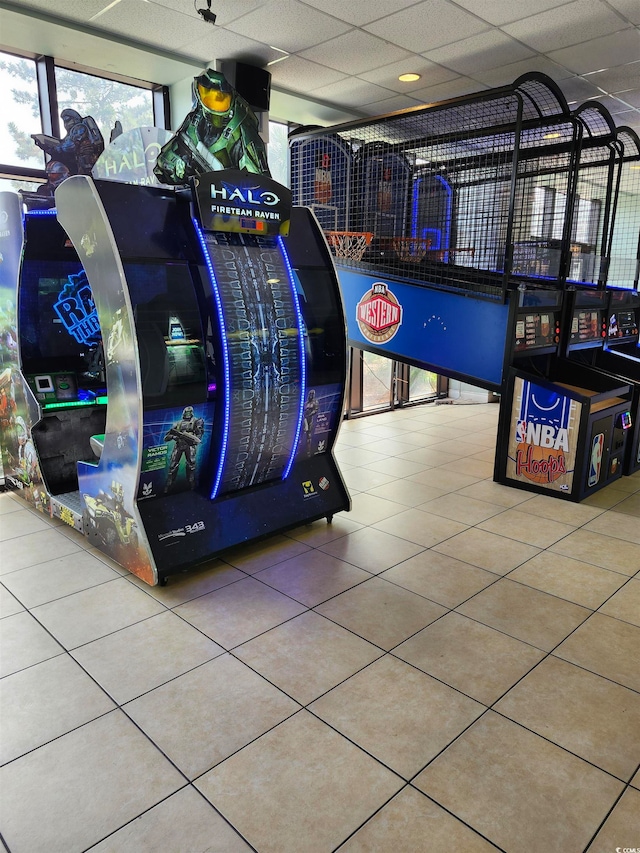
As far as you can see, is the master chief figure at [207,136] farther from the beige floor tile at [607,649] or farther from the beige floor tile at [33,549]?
the beige floor tile at [607,649]

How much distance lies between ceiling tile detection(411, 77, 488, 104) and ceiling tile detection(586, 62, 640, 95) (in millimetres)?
997

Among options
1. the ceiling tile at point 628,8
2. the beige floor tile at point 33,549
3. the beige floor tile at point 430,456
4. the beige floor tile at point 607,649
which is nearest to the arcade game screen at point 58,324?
the beige floor tile at point 33,549

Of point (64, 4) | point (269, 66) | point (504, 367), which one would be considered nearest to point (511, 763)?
point (504, 367)

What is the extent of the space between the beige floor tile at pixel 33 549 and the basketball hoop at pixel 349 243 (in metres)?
3.51

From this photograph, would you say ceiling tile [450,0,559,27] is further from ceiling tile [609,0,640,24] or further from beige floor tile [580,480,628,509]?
beige floor tile [580,480,628,509]

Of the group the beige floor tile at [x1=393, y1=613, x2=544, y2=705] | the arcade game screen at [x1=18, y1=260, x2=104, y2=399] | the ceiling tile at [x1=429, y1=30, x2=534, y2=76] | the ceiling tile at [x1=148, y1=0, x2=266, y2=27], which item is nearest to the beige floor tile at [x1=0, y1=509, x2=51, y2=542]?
the arcade game screen at [x1=18, y1=260, x2=104, y2=399]

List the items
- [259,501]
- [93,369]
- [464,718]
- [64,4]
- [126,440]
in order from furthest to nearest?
A: 1. [93,369]
2. [64,4]
3. [259,501]
4. [126,440]
5. [464,718]

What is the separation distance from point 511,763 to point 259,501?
2046mm

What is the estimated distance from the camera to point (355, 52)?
477 cm

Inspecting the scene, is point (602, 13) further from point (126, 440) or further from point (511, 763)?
point (511, 763)

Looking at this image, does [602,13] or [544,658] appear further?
[602,13]

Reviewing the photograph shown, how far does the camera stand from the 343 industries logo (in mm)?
Result: 5375

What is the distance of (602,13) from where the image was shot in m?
4.09

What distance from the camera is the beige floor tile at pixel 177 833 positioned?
1.73 metres
